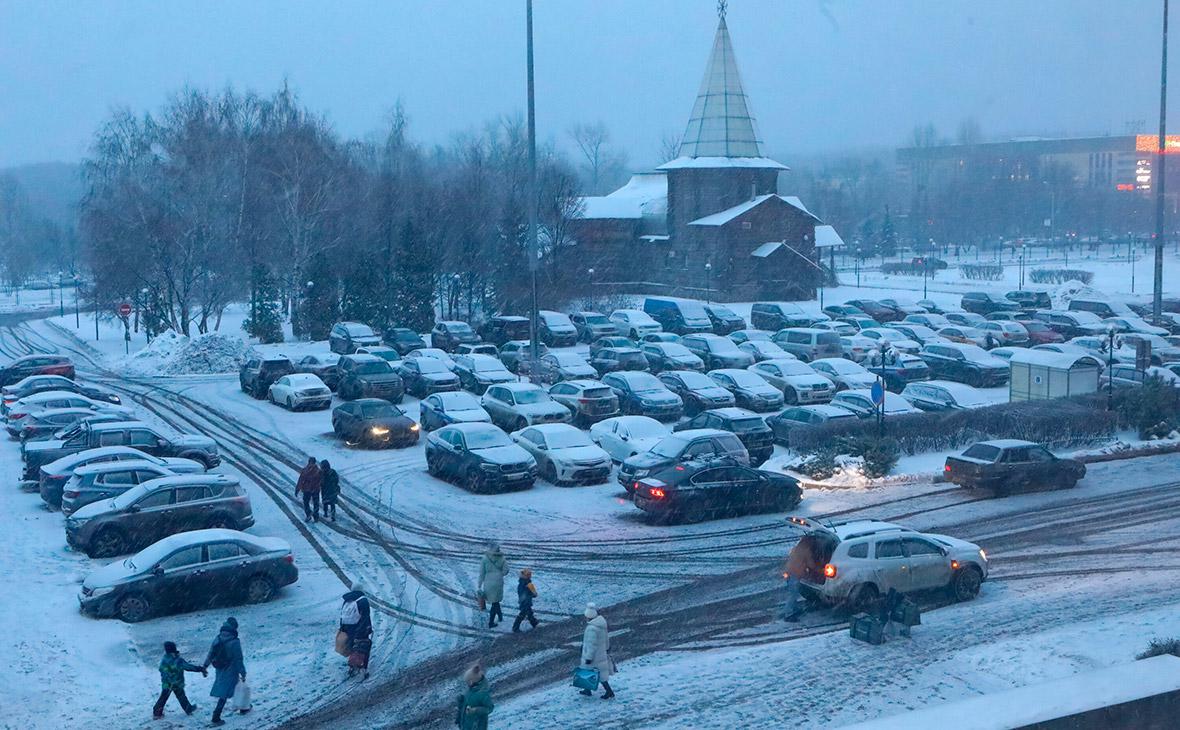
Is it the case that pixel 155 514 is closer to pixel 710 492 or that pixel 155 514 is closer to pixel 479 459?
pixel 479 459

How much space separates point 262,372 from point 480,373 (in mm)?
6232

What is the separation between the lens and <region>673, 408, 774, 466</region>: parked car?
904 inches

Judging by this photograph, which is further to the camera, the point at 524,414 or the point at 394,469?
the point at 524,414

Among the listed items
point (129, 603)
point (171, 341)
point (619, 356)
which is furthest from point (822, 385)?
point (171, 341)

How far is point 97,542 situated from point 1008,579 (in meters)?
13.1

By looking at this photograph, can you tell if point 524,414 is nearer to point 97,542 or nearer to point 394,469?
point 394,469

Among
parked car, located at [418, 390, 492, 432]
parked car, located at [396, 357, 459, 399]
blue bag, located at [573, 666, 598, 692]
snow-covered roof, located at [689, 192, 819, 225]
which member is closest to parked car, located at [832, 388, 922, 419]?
parked car, located at [418, 390, 492, 432]

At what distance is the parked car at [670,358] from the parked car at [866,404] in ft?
24.4

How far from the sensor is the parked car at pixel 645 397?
27578 mm

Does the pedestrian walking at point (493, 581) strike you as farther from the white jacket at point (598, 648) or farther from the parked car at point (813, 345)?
the parked car at point (813, 345)

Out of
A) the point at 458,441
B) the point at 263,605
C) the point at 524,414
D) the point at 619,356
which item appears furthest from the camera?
the point at 619,356

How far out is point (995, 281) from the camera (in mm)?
75312

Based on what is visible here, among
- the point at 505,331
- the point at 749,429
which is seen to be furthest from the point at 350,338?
the point at 749,429

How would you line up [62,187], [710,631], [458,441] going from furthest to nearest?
[62,187], [458,441], [710,631]
